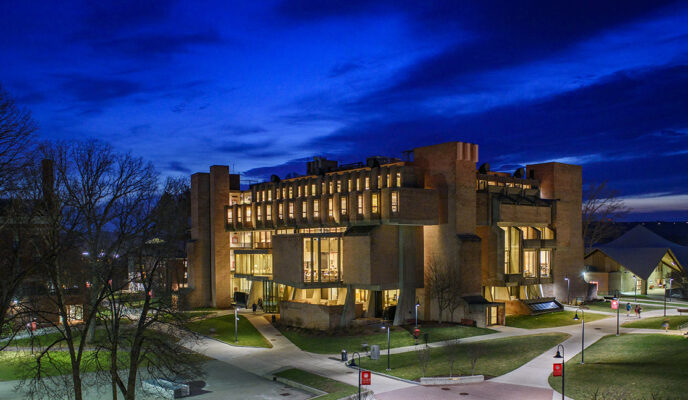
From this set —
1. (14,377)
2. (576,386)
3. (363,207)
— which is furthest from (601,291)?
(14,377)

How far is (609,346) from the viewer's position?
41719 millimetres

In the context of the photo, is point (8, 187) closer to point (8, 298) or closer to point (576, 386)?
point (8, 298)

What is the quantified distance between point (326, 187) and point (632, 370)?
39754 mm

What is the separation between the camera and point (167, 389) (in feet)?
108

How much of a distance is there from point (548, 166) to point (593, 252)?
68.9 ft

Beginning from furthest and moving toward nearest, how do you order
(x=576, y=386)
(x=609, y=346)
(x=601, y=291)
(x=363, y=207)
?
1. (x=601, y=291)
2. (x=363, y=207)
3. (x=609, y=346)
4. (x=576, y=386)

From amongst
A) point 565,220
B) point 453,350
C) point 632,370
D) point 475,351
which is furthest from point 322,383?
point 565,220

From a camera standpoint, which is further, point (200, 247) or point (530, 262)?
point (200, 247)

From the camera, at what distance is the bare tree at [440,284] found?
55006 millimetres

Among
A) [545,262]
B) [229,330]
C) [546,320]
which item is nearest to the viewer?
[229,330]

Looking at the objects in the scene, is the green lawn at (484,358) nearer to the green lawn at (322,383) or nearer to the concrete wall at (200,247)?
the green lawn at (322,383)

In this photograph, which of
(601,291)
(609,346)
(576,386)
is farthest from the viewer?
(601,291)

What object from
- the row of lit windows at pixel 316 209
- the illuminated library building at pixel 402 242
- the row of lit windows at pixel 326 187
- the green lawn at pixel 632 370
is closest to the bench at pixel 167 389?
the illuminated library building at pixel 402 242

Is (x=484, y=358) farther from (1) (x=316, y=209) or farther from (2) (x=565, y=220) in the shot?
(2) (x=565, y=220)
